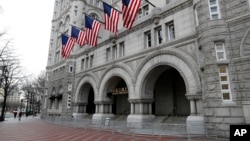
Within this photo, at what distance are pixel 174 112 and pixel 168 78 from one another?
3676 millimetres

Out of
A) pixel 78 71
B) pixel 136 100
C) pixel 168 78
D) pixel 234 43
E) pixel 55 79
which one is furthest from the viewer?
pixel 55 79

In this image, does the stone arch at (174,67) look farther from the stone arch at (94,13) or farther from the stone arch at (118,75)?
the stone arch at (94,13)

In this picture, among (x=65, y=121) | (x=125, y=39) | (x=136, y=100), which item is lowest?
(x=65, y=121)

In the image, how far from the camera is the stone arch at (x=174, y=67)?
44.1 feet

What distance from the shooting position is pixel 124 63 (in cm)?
1980

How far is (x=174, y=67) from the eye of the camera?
14.8m

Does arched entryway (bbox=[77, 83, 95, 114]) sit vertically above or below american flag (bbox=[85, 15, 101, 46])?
below

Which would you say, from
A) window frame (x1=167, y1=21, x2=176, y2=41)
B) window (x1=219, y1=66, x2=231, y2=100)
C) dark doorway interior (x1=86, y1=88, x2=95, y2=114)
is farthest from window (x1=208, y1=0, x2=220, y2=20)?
dark doorway interior (x1=86, y1=88, x2=95, y2=114)

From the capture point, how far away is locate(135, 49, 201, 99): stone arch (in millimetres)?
13430

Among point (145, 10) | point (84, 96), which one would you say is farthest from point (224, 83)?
point (84, 96)

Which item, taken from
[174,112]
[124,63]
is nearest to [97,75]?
[124,63]

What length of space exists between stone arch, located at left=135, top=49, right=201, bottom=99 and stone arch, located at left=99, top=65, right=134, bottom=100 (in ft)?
3.19

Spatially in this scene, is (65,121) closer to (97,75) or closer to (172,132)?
(97,75)

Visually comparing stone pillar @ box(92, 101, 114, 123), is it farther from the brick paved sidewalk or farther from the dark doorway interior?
the dark doorway interior
